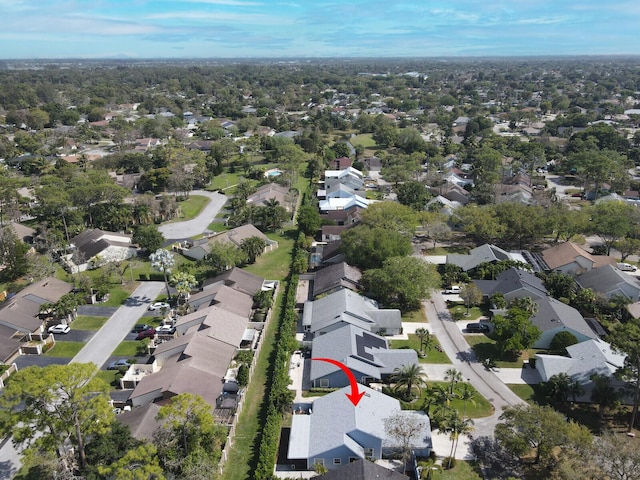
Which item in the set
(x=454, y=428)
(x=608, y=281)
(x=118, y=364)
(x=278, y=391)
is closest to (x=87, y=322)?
(x=118, y=364)

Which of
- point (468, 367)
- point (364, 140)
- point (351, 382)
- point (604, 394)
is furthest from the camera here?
point (364, 140)

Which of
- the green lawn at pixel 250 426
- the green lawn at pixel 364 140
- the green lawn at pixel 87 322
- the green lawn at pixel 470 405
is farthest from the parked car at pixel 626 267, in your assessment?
the green lawn at pixel 364 140

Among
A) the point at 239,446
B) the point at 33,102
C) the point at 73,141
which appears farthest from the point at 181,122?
the point at 239,446

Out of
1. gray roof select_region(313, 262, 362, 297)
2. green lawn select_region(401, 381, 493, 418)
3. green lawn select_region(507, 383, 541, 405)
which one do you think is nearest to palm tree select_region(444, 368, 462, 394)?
green lawn select_region(401, 381, 493, 418)

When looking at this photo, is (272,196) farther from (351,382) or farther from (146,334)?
(351,382)

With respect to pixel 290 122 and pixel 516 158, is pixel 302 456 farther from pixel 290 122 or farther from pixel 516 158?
pixel 290 122

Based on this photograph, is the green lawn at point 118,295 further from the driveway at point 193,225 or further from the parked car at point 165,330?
the driveway at point 193,225
